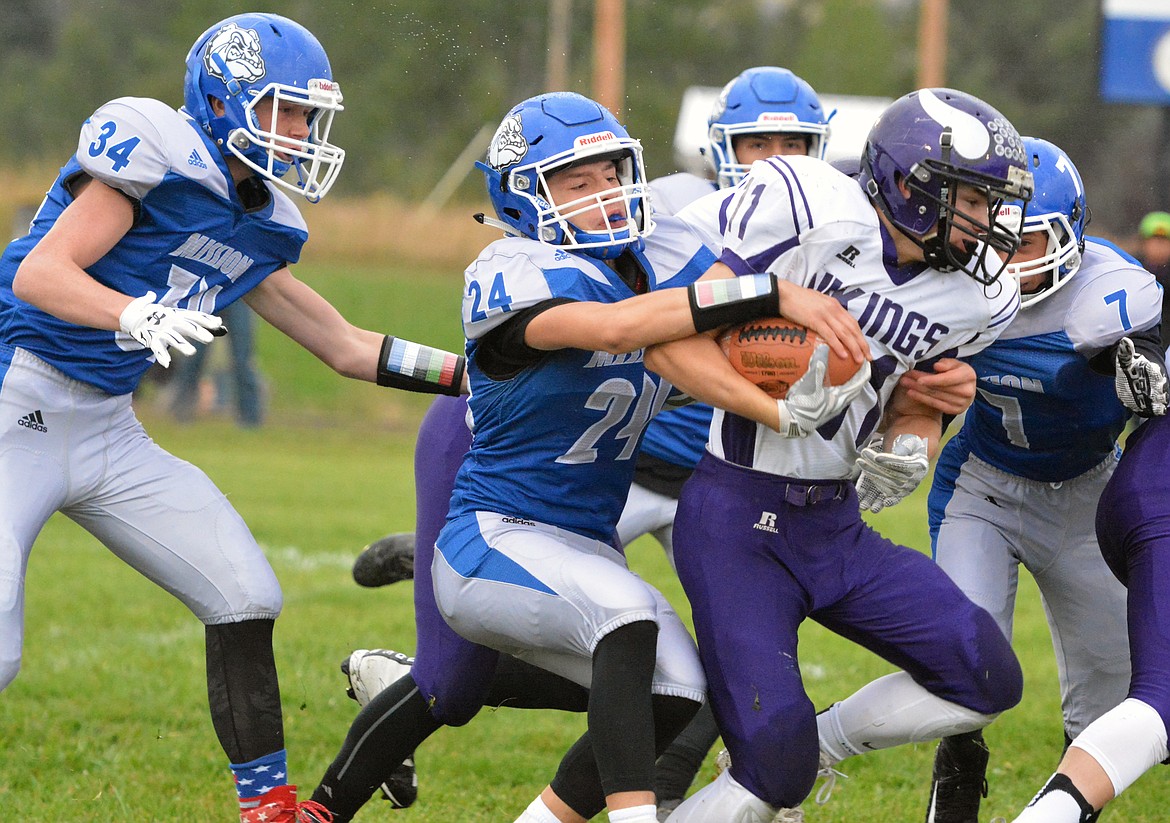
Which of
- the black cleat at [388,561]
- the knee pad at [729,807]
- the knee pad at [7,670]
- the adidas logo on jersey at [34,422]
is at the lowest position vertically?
the black cleat at [388,561]

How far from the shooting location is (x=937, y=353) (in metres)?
3.22

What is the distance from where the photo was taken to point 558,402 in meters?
3.21

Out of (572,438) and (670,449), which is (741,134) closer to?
(670,449)

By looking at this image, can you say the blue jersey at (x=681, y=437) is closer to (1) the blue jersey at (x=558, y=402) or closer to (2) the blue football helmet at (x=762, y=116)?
(2) the blue football helmet at (x=762, y=116)

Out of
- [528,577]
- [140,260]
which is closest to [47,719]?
[140,260]

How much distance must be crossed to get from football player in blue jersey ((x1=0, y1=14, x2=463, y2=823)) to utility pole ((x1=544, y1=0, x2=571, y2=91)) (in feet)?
43.2

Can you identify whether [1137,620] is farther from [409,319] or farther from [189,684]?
[409,319]

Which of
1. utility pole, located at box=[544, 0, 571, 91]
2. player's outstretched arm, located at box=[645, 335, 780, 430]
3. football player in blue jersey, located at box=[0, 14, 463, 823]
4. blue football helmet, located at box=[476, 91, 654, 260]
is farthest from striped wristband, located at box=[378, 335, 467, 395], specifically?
utility pole, located at box=[544, 0, 571, 91]

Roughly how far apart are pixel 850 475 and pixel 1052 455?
819mm

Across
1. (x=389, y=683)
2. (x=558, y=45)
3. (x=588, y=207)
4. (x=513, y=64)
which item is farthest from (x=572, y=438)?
(x=513, y=64)

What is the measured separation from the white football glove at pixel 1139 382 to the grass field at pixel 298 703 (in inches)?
53.9

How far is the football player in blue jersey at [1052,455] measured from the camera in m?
3.55

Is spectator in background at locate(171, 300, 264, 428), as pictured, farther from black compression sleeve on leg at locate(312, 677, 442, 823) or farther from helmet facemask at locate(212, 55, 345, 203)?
black compression sleeve on leg at locate(312, 677, 442, 823)

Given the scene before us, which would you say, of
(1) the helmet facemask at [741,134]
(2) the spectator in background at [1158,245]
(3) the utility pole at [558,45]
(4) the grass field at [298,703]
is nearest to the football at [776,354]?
(4) the grass field at [298,703]
